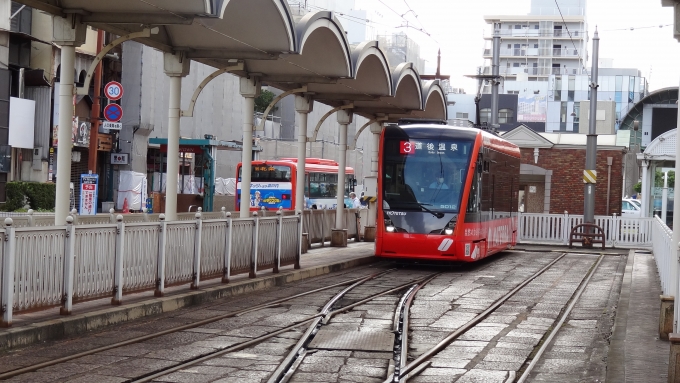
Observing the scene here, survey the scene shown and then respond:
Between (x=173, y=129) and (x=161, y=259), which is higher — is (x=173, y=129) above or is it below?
above

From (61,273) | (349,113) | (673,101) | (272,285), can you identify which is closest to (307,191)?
(349,113)

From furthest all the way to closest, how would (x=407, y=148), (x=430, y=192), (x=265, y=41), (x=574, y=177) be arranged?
(x=574, y=177)
(x=407, y=148)
(x=430, y=192)
(x=265, y=41)

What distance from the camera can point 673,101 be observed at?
76500 millimetres

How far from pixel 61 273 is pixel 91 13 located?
4.78 metres

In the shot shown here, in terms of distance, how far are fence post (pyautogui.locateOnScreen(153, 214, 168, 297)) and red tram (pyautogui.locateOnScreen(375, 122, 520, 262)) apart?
8778mm

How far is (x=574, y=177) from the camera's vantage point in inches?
1569

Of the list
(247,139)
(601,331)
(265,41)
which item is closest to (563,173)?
(247,139)

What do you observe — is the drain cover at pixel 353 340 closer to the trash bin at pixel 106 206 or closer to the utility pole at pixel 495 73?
the utility pole at pixel 495 73

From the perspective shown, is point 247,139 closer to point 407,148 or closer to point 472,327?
point 407,148

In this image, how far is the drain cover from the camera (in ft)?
34.8

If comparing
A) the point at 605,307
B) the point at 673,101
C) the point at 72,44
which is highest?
the point at 673,101

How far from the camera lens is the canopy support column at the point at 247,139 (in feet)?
64.4

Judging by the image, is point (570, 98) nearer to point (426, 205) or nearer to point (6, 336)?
point (426, 205)

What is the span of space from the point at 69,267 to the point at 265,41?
27.7 ft
